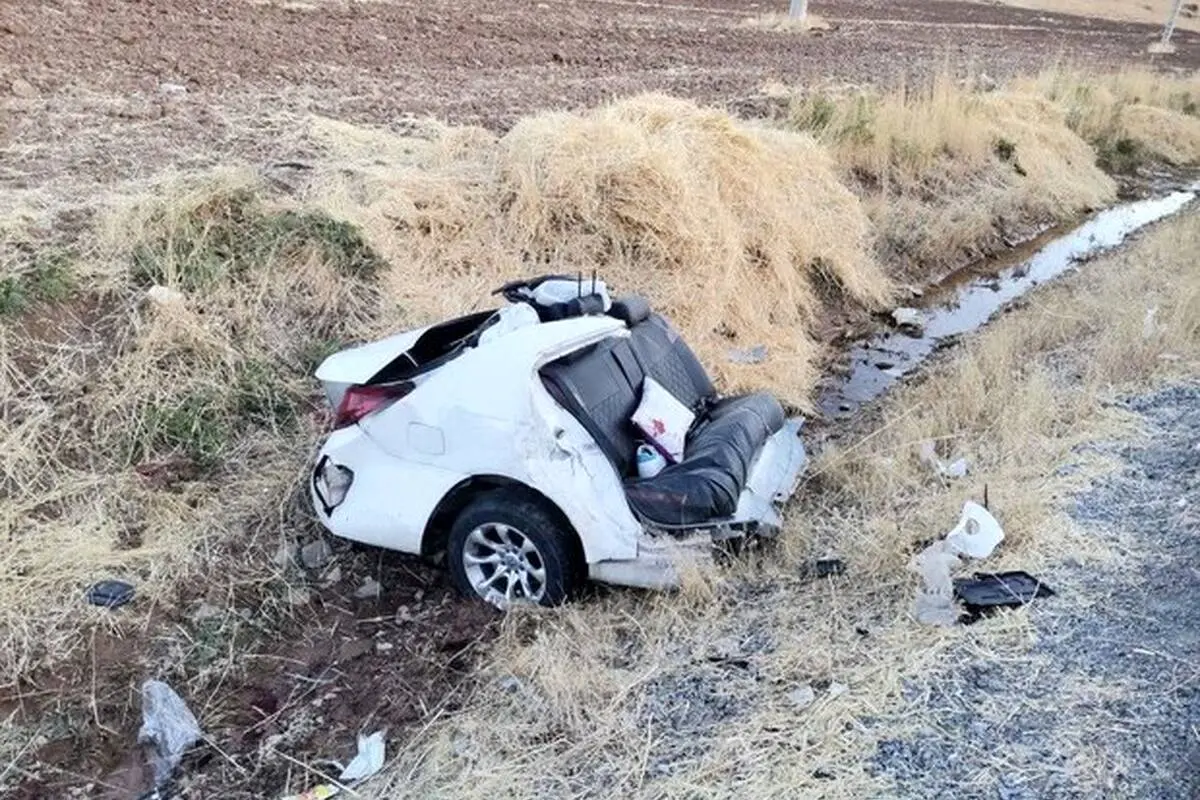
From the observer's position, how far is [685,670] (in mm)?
4371

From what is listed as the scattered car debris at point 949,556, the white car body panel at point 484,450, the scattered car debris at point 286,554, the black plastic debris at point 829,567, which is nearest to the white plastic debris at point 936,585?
the scattered car debris at point 949,556

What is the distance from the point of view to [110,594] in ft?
17.2

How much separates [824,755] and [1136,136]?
1827 centimetres

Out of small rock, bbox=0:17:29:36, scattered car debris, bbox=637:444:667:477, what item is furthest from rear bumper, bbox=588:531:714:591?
small rock, bbox=0:17:29:36

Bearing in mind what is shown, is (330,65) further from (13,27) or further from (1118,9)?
(1118,9)

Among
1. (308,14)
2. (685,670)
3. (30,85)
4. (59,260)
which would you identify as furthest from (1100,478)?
(308,14)

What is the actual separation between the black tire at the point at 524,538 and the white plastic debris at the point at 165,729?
135cm

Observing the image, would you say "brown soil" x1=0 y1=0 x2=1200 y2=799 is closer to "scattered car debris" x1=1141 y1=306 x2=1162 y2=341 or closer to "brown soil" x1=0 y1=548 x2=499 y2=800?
"brown soil" x1=0 y1=548 x2=499 y2=800

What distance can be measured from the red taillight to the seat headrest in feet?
4.24

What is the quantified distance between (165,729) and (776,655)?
2.58 m

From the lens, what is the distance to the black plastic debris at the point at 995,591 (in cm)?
433

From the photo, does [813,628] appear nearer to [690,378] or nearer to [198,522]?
[690,378]

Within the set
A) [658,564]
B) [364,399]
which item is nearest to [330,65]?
[364,399]

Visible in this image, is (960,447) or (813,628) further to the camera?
(960,447)
